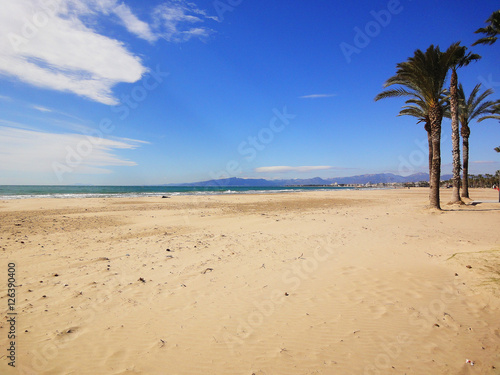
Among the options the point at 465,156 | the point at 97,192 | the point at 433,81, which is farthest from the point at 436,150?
the point at 97,192

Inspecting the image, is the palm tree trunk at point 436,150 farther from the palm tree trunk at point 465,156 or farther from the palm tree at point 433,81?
the palm tree trunk at point 465,156

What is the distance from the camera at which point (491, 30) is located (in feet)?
38.4

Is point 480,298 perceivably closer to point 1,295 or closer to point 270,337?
point 270,337

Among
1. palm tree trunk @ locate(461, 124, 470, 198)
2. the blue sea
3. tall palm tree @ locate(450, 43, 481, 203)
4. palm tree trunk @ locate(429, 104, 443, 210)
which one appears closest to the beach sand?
palm tree trunk @ locate(429, 104, 443, 210)

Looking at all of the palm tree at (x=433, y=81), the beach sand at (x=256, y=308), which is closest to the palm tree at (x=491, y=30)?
the palm tree at (x=433, y=81)

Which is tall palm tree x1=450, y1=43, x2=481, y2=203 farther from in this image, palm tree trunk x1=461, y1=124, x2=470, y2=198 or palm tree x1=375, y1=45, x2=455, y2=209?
palm tree trunk x1=461, y1=124, x2=470, y2=198

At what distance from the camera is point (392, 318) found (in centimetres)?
384

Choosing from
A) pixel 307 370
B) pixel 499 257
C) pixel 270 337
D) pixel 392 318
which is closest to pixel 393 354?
pixel 392 318

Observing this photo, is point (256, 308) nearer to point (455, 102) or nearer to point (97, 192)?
point (455, 102)

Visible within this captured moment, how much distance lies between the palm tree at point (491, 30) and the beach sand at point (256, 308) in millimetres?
10321

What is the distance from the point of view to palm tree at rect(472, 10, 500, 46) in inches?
415

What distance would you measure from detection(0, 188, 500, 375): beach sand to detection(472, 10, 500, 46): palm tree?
10321mm

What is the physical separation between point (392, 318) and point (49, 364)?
503cm

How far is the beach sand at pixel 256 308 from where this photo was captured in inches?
118
